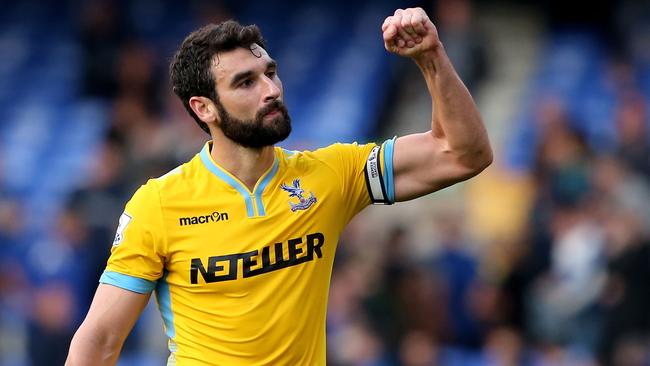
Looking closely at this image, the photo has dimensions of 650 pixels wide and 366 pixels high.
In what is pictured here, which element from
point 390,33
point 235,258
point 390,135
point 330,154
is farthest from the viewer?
point 390,135

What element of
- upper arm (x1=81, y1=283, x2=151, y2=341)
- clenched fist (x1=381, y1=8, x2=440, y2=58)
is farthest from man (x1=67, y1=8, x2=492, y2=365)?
clenched fist (x1=381, y1=8, x2=440, y2=58)

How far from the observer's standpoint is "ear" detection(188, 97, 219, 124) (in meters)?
5.04

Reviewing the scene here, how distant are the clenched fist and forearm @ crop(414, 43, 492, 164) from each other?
4cm

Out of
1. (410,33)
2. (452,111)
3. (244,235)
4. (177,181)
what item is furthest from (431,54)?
(177,181)

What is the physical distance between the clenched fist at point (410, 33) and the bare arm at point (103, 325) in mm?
1314

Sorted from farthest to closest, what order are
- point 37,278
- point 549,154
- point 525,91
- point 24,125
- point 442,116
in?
point 24,125, point 525,91, point 37,278, point 549,154, point 442,116

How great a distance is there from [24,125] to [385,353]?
7.39m

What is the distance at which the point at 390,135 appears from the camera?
44.5ft

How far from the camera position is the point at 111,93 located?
13.8 m

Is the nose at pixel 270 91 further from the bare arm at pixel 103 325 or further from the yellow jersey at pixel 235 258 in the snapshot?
the bare arm at pixel 103 325

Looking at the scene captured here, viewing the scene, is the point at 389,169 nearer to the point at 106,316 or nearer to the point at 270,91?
the point at 270,91

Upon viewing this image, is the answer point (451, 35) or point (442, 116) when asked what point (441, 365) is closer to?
point (451, 35)

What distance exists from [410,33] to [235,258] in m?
1.05

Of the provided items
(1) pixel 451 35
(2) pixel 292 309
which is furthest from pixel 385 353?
(2) pixel 292 309
